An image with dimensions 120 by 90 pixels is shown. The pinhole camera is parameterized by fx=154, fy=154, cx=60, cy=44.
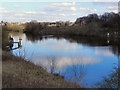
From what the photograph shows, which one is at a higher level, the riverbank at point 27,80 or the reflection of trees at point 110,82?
the riverbank at point 27,80

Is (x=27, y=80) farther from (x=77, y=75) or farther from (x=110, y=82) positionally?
(x=110, y=82)

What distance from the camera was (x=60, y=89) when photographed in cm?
502

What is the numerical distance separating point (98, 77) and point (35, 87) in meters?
5.00

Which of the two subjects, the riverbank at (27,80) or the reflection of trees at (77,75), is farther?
the reflection of trees at (77,75)

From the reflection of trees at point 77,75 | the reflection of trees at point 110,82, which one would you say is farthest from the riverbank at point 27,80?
the reflection of trees at point 110,82

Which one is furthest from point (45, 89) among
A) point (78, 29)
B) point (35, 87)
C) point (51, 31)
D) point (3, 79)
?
point (51, 31)

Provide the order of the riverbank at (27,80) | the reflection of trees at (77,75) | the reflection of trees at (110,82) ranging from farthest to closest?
the reflection of trees at (110,82) < the reflection of trees at (77,75) < the riverbank at (27,80)

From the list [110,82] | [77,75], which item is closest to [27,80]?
[77,75]

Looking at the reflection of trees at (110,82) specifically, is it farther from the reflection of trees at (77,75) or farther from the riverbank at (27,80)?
the riverbank at (27,80)

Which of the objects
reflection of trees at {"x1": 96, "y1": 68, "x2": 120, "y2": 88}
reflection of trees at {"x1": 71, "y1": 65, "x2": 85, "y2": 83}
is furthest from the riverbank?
reflection of trees at {"x1": 96, "y1": 68, "x2": 120, "y2": 88}

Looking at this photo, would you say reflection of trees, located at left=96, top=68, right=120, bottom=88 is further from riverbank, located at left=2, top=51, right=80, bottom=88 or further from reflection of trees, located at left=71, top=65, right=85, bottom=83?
riverbank, located at left=2, top=51, right=80, bottom=88

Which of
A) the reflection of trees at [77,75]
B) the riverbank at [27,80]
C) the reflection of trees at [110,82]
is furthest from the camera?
the reflection of trees at [110,82]

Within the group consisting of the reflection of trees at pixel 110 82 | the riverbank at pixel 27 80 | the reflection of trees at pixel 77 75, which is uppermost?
the riverbank at pixel 27 80

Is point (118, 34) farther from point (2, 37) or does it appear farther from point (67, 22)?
point (67, 22)
